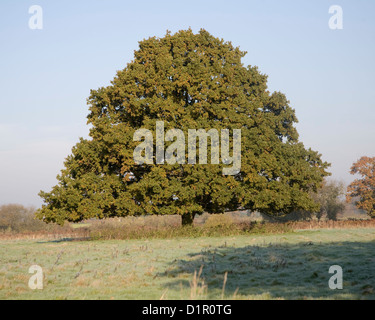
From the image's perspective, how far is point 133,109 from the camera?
2831 centimetres

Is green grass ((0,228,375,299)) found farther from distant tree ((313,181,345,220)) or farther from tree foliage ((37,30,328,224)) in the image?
distant tree ((313,181,345,220))

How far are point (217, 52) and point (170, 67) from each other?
4381mm

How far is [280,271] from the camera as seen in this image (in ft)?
42.8

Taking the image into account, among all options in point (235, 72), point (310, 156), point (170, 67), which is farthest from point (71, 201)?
point (310, 156)

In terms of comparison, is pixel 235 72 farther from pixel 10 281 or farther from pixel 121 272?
pixel 10 281

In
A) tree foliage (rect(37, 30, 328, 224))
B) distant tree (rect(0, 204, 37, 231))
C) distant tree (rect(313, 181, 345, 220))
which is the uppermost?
tree foliage (rect(37, 30, 328, 224))

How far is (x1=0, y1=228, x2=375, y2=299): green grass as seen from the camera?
10039mm

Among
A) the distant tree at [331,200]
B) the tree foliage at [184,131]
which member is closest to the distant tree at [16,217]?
the tree foliage at [184,131]

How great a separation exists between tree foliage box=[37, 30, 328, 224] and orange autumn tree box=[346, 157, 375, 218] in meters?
25.9

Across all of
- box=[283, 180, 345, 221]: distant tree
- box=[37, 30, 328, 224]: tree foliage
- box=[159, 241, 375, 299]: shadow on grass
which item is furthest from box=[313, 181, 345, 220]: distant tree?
box=[159, 241, 375, 299]: shadow on grass

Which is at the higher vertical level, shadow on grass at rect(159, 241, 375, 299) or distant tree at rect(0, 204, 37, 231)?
shadow on grass at rect(159, 241, 375, 299)

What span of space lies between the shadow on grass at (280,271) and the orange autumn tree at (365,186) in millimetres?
37566

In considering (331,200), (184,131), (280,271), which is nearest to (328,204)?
(331,200)

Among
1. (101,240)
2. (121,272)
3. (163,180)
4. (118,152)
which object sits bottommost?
(101,240)
